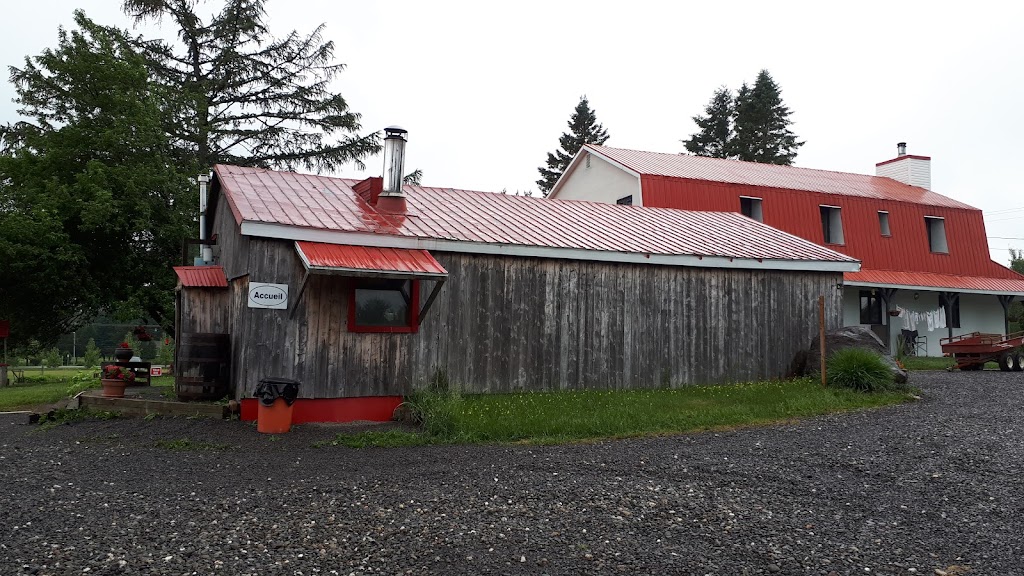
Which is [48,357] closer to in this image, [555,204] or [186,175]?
[186,175]

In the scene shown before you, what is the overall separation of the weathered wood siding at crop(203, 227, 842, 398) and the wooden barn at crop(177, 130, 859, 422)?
Result: 0.07ft

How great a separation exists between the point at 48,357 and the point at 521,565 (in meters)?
38.9

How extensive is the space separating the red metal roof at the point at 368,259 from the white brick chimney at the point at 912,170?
25605 mm

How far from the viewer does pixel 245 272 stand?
408 inches

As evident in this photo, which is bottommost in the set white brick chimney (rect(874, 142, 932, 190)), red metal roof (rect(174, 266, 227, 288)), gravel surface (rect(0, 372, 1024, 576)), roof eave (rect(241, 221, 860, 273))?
gravel surface (rect(0, 372, 1024, 576))

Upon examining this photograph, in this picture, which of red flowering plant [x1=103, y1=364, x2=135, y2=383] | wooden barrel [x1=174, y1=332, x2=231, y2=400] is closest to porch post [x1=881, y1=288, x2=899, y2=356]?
wooden barrel [x1=174, y1=332, x2=231, y2=400]

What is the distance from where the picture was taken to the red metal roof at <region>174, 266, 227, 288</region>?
11.4m

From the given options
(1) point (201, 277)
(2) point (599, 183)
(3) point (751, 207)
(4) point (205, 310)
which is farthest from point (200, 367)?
(3) point (751, 207)

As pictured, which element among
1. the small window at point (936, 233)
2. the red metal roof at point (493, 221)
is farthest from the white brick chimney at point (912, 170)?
the red metal roof at point (493, 221)

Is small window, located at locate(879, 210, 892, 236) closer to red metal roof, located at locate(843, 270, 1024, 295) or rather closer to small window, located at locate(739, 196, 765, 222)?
red metal roof, located at locate(843, 270, 1024, 295)

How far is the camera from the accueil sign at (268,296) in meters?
9.70

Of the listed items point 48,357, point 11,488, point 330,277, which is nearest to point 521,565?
point 11,488

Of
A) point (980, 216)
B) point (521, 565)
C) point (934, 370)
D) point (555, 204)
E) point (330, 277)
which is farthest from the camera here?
point (980, 216)

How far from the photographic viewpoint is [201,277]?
1160cm
